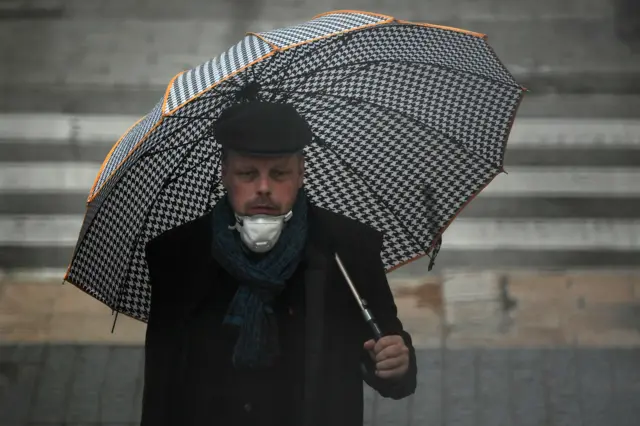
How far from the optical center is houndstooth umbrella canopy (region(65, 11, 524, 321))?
3053 millimetres

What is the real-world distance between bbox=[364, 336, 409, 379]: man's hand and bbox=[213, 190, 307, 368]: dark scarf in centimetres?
24

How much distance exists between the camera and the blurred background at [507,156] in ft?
20.9

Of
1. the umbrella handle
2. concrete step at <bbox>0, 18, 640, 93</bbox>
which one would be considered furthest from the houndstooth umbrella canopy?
concrete step at <bbox>0, 18, 640, 93</bbox>

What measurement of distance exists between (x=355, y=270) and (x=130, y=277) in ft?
2.18

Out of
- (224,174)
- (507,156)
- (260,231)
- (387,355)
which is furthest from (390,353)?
(507,156)

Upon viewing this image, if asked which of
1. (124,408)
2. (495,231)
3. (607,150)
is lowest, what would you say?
(124,408)

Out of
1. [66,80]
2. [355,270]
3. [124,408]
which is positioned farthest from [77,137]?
[355,270]

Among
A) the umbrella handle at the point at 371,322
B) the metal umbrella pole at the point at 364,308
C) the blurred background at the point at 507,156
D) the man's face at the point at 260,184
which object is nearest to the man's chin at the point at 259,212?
the man's face at the point at 260,184

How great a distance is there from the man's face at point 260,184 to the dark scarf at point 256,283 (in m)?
0.06

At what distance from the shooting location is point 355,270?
2926 millimetres

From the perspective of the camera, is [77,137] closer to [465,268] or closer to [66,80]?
[66,80]

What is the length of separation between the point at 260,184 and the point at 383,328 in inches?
19.6

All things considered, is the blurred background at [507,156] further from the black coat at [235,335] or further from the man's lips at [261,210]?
the man's lips at [261,210]

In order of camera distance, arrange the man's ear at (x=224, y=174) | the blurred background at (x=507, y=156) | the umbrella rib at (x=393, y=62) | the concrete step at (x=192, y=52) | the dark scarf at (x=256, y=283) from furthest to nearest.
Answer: the concrete step at (x=192, y=52)
the blurred background at (x=507, y=156)
the umbrella rib at (x=393, y=62)
the man's ear at (x=224, y=174)
the dark scarf at (x=256, y=283)
